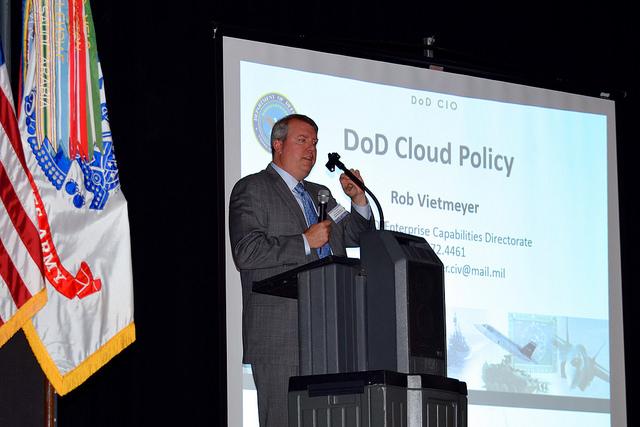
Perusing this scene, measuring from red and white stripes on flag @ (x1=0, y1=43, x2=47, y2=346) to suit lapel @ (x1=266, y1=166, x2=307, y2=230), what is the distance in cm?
122

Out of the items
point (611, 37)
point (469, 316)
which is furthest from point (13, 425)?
point (611, 37)

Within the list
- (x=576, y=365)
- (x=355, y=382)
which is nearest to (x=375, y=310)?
(x=355, y=382)

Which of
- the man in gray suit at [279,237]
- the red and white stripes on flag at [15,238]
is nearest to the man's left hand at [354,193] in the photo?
the man in gray suit at [279,237]

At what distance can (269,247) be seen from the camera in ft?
16.6

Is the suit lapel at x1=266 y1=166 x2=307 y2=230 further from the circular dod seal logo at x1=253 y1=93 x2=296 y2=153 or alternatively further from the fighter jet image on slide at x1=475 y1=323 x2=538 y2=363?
the fighter jet image on slide at x1=475 y1=323 x2=538 y2=363

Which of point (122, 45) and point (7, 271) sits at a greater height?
point (122, 45)

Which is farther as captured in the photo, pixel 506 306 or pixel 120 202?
pixel 506 306

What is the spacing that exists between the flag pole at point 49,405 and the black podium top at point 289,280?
2.74 feet

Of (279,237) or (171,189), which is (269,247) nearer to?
(279,237)

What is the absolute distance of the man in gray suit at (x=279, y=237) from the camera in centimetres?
505

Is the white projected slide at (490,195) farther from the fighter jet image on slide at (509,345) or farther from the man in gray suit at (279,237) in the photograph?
the man in gray suit at (279,237)

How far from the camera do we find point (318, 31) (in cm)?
625

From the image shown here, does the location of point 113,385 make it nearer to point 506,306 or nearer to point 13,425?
point 13,425

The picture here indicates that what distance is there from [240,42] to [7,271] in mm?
1807
